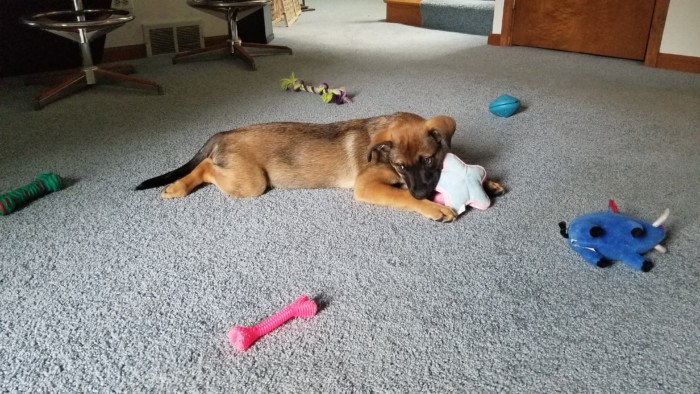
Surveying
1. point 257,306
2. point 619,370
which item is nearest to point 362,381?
point 257,306

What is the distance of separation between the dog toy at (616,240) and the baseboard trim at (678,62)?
2625mm

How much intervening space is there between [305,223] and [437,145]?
1.60 ft

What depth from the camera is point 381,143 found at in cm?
165

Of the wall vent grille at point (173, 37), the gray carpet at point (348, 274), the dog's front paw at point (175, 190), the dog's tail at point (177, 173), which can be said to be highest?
→ the wall vent grille at point (173, 37)

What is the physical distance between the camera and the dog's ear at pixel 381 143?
1651 millimetres

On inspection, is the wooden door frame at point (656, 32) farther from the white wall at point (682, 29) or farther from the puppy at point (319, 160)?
the puppy at point (319, 160)

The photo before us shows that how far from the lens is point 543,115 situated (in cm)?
264

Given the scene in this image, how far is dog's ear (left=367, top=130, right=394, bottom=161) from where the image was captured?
1651mm

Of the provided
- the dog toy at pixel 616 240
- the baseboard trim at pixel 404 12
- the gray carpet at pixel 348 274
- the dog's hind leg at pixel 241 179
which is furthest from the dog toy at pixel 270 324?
the baseboard trim at pixel 404 12

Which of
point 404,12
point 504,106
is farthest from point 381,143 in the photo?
point 404,12

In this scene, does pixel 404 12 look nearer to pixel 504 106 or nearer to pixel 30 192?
pixel 504 106

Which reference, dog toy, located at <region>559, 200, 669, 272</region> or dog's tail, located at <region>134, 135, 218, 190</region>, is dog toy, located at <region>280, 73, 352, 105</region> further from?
dog toy, located at <region>559, 200, 669, 272</region>

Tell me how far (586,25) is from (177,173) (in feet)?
11.3

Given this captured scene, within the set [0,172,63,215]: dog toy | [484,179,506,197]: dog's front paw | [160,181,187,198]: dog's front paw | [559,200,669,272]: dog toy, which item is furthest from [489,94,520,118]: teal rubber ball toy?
[0,172,63,215]: dog toy
